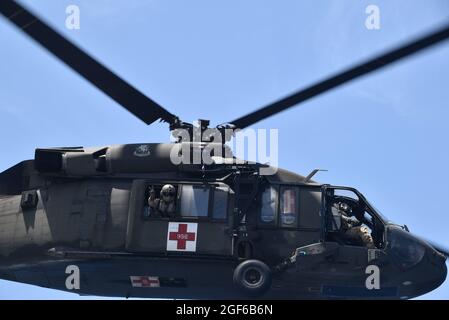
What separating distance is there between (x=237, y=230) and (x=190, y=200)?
109cm

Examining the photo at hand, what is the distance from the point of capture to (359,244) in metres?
13.5

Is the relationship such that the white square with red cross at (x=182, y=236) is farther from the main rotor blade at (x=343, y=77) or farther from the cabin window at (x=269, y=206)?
the main rotor blade at (x=343, y=77)

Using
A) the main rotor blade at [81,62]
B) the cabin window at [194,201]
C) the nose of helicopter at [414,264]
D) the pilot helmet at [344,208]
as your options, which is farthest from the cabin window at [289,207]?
the main rotor blade at [81,62]

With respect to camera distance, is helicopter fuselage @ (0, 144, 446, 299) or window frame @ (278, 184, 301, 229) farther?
window frame @ (278, 184, 301, 229)

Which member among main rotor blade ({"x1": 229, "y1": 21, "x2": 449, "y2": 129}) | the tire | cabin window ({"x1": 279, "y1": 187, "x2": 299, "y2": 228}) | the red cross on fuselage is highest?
main rotor blade ({"x1": 229, "y1": 21, "x2": 449, "y2": 129})

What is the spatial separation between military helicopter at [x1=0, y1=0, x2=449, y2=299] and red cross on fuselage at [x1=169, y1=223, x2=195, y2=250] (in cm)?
2

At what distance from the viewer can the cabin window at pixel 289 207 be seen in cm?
1342

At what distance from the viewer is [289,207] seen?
13.5 metres

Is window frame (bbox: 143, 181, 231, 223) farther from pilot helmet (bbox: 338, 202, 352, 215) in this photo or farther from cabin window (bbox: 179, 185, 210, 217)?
pilot helmet (bbox: 338, 202, 352, 215)

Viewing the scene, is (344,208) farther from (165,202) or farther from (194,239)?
(165,202)

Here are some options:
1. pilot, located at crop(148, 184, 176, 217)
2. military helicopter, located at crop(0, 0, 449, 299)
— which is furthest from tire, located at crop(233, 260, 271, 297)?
pilot, located at crop(148, 184, 176, 217)

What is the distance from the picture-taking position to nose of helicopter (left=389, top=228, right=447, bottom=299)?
13.2 meters

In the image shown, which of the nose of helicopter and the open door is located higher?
the open door
